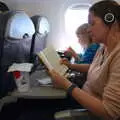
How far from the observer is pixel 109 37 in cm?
138

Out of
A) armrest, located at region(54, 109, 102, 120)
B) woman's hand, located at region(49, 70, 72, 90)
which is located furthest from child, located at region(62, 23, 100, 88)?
armrest, located at region(54, 109, 102, 120)

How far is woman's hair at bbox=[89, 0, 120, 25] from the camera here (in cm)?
133

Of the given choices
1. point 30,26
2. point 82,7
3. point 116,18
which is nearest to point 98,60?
point 116,18

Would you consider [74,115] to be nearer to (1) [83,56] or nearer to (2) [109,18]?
(2) [109,18]

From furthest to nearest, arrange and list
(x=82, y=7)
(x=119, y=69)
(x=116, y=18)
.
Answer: (x=82, y=7) < (x=116, y=18) < (x=119, y=69)

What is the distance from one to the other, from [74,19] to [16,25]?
6.66ft

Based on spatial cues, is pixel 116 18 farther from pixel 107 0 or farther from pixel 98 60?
pixel 98 60

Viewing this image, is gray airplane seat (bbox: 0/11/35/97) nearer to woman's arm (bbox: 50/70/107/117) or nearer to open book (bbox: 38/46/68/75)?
open book (bbox: 38/46/68/75)

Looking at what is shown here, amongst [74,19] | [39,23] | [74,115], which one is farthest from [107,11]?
[74,19]

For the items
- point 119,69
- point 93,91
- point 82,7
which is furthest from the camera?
point 82,7

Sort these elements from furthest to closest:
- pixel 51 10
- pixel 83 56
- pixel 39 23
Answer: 1. pixel 51 10
2. pixel 39 23
3. pixel 83 56

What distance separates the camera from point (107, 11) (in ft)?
4.47

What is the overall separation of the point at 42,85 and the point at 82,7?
78.5 inches

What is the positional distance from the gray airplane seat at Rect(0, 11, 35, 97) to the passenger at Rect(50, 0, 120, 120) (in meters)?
0.34
